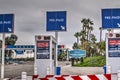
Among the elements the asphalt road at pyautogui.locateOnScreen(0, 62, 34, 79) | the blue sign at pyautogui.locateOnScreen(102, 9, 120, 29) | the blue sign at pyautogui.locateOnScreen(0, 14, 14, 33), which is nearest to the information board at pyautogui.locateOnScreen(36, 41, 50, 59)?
the blue sign at pyautogui.locateOnScreen(0, 14, 14, 33)

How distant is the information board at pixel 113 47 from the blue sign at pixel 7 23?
26.4 ft

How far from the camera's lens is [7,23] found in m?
29.3

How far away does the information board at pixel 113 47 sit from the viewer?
991 inches

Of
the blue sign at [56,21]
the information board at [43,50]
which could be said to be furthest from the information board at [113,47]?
the blue sign at [56,21]

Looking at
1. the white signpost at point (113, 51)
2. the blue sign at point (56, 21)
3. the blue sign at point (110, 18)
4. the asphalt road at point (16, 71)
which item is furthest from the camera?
the asphalt road at point (16, 71)

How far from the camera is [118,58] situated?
25266mm

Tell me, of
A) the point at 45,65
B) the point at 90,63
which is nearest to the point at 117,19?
the point at 45,65

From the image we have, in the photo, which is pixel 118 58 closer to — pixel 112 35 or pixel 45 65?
pixel 112 35

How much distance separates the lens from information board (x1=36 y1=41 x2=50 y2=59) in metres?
26.1

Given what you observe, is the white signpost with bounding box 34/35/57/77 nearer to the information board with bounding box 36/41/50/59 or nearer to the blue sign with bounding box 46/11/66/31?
the information board with bounding box 36/41/50/59

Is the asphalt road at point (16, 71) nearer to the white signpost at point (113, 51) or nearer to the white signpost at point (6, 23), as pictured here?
the white signpost at point (6, 23)

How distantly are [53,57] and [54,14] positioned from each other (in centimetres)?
376

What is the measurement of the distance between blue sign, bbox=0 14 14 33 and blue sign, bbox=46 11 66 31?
116 inches

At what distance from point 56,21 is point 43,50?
474 centimetres
